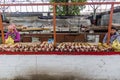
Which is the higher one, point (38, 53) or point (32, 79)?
point (38, 53)

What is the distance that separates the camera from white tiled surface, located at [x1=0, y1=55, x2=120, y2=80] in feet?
20.0

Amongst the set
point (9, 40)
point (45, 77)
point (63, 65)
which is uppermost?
point (9, 40)

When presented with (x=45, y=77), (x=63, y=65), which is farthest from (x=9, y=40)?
(x=63, y=65)

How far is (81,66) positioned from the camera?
6.12 m

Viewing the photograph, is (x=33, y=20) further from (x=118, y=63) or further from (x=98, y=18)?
(x=118, y=63)

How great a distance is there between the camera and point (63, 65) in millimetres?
6121

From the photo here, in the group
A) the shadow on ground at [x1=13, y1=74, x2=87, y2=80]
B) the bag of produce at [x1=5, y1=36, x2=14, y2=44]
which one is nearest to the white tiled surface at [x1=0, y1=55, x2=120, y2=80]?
the shadow on ground at [x1=13, y1=74, x2=87, y2=80]

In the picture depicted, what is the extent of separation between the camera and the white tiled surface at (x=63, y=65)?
6.09m

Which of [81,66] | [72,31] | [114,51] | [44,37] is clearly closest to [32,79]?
[81,66]

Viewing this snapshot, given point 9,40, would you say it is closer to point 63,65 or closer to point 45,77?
point 45,77

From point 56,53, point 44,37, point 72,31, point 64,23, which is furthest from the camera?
point 64,23

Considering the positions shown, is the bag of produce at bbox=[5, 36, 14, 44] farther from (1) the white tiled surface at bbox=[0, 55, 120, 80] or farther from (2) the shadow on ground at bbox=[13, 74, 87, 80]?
(2) the shadow on ground at bbox=[13, 74, 87, 80]

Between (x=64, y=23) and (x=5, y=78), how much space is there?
8.14m

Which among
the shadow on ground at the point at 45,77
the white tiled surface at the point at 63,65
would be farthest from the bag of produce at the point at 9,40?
the shadow on ground at the point at 45,77
